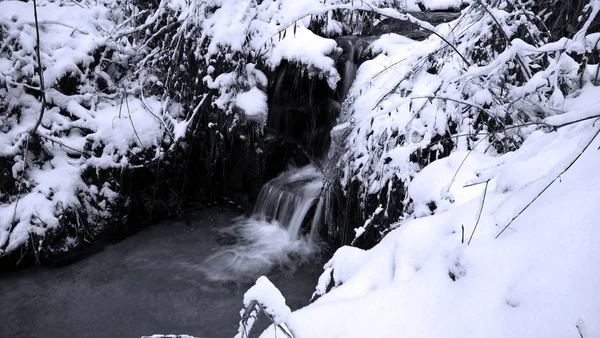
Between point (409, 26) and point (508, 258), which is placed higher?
point (409, 26)

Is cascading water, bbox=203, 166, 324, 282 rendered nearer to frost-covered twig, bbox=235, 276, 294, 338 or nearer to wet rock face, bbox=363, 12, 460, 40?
wet rock face, bbox=363, 12, 460, 40

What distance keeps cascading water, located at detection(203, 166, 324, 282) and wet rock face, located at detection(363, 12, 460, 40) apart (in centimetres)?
206

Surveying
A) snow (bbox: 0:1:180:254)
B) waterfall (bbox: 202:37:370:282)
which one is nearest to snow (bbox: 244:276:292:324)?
waterfall (bbox: 202:37:370:282)

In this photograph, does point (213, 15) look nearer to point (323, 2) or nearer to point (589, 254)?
point (323, 2)

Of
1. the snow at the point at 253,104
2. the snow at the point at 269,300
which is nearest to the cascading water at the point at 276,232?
the snow at the point at 253,104

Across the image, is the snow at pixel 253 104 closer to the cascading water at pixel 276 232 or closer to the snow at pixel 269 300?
the cascading water at pixel 276 232

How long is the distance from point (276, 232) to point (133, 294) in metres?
1.77

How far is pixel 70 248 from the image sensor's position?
15.0 ft

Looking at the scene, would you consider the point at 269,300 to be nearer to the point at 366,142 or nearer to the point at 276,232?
the point at 366,142

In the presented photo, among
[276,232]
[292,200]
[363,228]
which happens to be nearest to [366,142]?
[363,228]

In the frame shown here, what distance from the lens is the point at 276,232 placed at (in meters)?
5.11

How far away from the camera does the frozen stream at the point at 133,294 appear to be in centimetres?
366

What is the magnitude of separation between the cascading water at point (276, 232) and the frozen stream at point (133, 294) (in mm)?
181

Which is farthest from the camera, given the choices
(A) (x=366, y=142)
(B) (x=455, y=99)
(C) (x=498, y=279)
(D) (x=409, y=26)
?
(D) (x=409, y=26)
